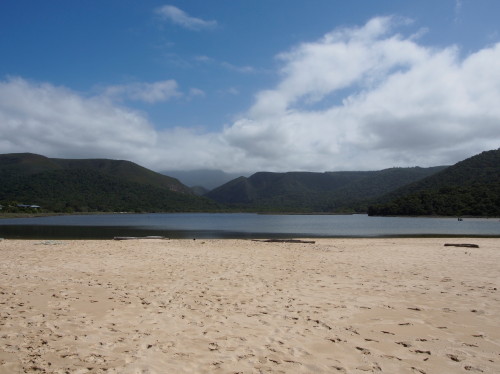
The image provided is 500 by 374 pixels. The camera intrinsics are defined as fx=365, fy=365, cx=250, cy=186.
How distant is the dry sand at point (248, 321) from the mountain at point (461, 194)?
11027cm

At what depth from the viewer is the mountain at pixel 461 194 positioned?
10775 cm

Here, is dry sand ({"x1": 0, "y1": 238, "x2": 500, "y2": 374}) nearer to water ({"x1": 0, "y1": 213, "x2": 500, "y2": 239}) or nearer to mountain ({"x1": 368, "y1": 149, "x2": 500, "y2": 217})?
water ({"x1": 0, "y1": 213, "x2": 500, "y2": 239})

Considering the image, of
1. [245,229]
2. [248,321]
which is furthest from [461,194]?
[248,321]

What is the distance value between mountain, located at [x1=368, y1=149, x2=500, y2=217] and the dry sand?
110273 mm

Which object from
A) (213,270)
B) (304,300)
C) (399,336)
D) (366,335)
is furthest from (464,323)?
(213,270)

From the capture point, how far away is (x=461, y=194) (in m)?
117

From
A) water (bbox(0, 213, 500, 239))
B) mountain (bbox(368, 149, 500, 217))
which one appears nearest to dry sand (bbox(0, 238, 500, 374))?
water (bbox(0, 213, 500, 239))

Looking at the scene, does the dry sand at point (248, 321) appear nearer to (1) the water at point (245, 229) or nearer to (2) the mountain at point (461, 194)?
(1) the water at point (245, 229)

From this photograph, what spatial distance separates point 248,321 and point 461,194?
129 meters

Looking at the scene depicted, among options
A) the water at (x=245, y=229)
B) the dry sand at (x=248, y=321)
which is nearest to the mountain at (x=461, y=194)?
the water at (x=245, y=229)

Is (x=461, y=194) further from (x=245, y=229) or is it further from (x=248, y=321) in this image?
(x=248, y=321)

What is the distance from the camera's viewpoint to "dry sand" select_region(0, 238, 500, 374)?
5395 millimetres

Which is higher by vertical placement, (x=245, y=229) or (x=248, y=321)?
(x=248, y=321)

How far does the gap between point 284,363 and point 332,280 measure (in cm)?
737
